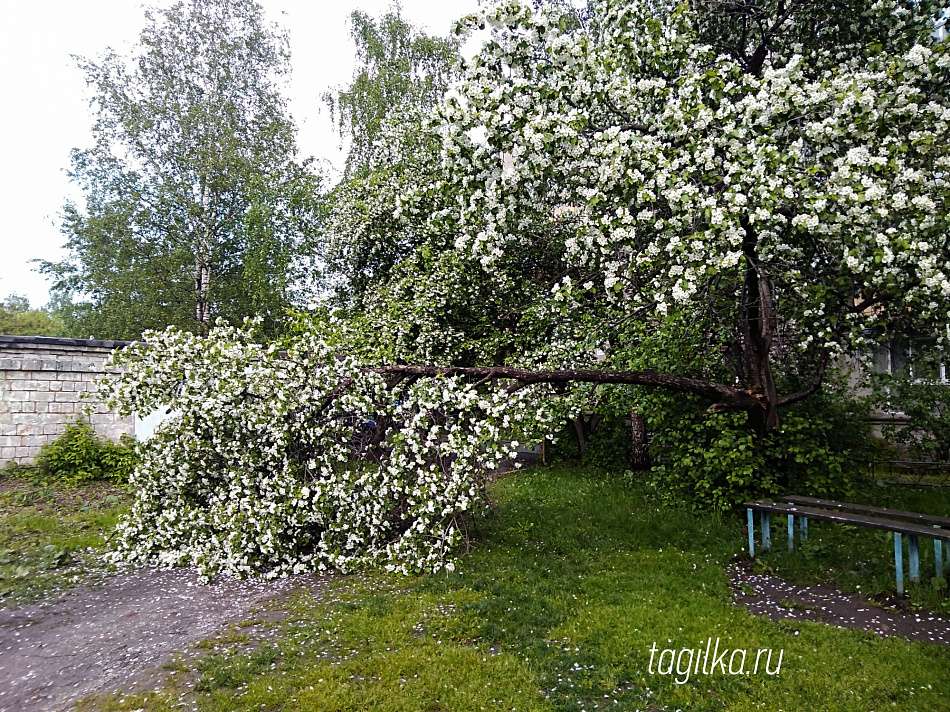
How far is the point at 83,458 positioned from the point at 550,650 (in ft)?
38.4

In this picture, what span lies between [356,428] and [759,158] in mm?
5117

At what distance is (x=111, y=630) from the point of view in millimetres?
5621

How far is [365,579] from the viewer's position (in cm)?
686

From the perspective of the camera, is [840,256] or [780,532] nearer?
[840,256]

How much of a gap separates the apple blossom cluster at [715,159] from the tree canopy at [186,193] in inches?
576

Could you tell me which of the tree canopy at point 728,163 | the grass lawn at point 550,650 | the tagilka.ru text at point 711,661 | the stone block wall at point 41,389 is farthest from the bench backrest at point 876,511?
the stone block wall at point 41,389

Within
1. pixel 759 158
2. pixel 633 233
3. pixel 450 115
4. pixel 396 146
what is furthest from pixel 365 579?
pixel 396 146

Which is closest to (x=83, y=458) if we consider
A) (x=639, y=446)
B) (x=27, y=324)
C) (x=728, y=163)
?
(x=639, y=446)

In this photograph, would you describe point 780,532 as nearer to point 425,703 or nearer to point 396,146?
point 425,703

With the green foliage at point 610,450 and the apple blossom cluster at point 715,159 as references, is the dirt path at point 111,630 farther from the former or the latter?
the green foliage at point 610,450

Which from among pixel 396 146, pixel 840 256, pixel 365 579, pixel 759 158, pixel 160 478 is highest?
pixel 396 146

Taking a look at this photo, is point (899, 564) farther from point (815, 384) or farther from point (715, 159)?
point (715, 159)

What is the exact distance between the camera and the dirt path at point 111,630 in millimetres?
4574

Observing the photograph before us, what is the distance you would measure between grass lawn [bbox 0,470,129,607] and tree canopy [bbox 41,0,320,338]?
1012 cm
